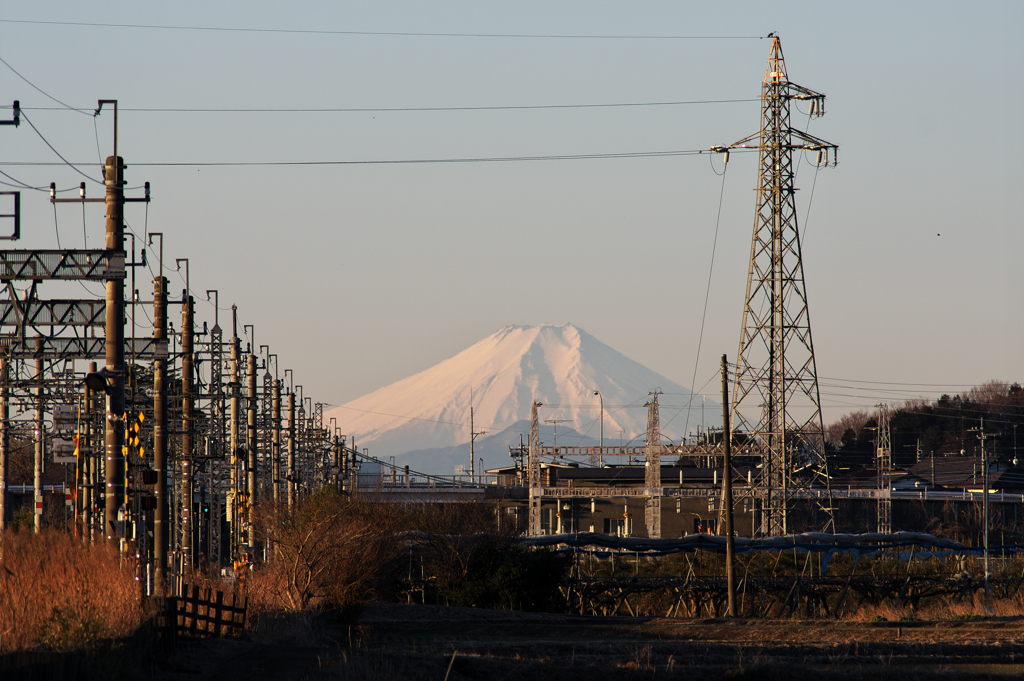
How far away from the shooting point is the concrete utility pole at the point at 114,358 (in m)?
24.0

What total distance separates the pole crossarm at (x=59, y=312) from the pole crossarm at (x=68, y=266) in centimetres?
536

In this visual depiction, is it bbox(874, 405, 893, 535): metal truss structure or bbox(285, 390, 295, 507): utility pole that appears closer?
bbox(285, 390, 295, 507): utility pole

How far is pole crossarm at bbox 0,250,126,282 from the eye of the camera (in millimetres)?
24672

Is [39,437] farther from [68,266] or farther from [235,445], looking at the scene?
[68,266]

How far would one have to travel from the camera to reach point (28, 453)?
152 metres

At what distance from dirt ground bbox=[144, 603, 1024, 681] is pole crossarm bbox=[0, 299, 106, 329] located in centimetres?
1064

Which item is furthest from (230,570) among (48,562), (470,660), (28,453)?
(28,453)

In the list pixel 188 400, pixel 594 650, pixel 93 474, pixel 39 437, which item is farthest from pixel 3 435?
pixel 594 650

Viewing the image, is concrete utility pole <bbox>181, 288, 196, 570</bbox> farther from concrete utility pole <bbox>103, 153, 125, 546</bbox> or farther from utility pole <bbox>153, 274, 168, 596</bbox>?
concrete utility pole <bbox>103, 153, 125, 546</bbox>

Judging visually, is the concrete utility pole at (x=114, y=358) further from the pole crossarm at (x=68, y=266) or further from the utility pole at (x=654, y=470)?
the utility pole at (x=654, y=470)

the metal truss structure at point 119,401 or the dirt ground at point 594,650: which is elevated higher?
the metal truss structure at point 119,401

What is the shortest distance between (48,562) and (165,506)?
7.72 metres

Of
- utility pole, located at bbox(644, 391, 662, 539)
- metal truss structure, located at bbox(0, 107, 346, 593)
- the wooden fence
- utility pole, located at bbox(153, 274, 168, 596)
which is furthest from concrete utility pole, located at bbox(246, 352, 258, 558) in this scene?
utility pole, located at bbox(644, 391, 662, 539)

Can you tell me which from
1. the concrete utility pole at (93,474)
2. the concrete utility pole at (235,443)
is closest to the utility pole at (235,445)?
the concrete utility pole at (235,443)
